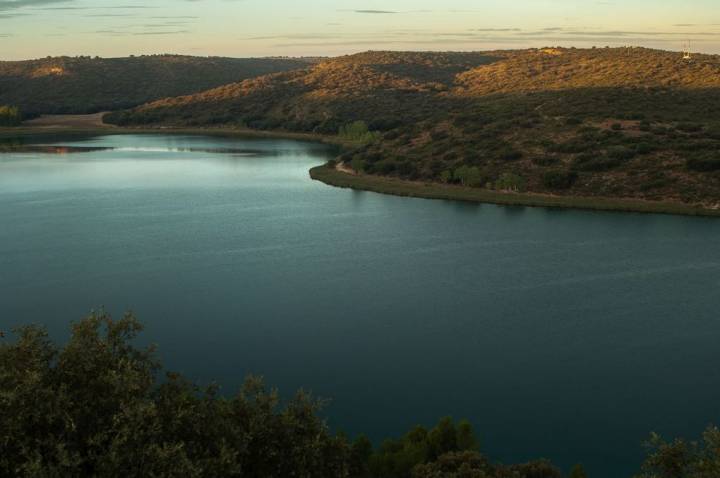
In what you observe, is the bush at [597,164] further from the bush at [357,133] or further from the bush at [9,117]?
the bush at [9,117]

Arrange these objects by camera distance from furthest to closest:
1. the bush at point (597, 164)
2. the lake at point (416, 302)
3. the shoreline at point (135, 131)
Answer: the shoreline at point (135, 131) → the bush at point (597, 164) → the lake at point (416, 302)

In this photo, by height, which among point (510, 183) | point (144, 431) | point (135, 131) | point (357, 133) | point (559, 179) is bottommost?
point (510, 183)

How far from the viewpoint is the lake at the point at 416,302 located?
2772 cm

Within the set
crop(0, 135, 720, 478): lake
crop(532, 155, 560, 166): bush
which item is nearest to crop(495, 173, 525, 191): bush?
crop(532, 155, 560, 166): bush

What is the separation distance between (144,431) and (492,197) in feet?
194

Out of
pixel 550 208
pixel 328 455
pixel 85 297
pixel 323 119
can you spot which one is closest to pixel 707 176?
pixel 550 208

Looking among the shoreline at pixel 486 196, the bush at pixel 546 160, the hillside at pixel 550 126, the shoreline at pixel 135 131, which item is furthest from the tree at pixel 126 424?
the shoreline at pixel 135 131

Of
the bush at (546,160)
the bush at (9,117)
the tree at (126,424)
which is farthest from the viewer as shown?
the bush at (9,117)

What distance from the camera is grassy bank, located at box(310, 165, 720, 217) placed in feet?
207

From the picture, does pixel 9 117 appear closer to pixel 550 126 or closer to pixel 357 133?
pixel 357 133

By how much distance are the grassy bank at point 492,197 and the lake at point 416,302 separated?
6.62 ft

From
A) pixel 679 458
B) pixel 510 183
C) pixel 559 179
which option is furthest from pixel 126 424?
pixel 559 179

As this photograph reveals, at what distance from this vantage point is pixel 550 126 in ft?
287

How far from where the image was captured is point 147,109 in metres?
176
